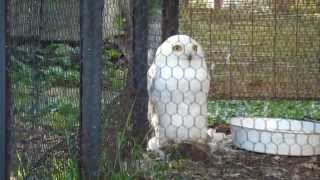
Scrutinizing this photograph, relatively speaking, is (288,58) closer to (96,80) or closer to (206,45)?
(206,45)

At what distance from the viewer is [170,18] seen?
2543mm

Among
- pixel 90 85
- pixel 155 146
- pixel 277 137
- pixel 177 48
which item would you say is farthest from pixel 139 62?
pixel 277 137

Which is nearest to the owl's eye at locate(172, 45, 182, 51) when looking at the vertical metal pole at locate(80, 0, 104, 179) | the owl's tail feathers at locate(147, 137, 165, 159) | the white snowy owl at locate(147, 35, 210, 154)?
the white snowy owl at locate(147, 35, 210, 154)

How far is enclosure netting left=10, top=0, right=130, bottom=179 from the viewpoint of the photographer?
1485 mm

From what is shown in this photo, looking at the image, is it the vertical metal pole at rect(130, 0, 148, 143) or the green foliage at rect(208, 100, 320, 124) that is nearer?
the vertical metal pole at rect(130, 0, 148, 143)

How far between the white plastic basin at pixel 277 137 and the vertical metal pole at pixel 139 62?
16.8 inches

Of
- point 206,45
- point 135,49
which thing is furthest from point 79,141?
point 206,45

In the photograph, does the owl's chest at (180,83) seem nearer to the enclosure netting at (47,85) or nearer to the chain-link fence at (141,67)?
the chain-link fence at (141,67)

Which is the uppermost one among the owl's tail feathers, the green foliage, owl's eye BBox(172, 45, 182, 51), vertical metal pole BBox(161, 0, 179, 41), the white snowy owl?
vertical metal pole BBox(161, 0, 179, 41)

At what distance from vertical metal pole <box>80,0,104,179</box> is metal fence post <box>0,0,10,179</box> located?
13.0 inches

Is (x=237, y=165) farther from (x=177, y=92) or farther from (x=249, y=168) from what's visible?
(x=177, y=92)

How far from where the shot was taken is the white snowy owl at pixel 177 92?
2355 mm

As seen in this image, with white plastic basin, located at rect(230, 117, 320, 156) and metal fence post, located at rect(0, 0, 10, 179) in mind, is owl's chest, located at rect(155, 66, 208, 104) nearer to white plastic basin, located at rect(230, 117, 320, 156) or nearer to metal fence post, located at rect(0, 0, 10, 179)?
white plastic basin, located at rect(230, 117, 320, 156)

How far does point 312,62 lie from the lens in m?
2.86
